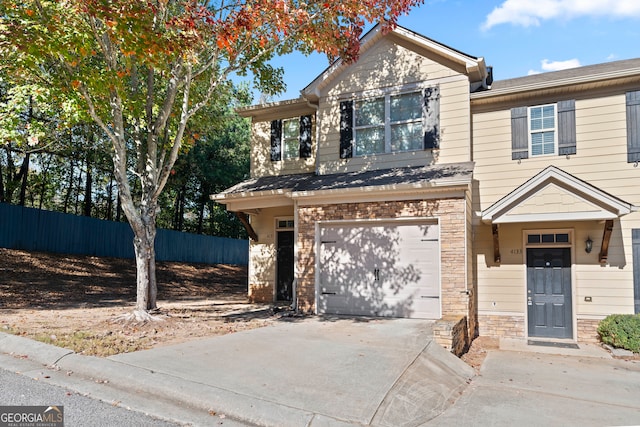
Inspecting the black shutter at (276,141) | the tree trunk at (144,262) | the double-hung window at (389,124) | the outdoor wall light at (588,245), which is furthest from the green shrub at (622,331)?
the tree trunk at (144,262)

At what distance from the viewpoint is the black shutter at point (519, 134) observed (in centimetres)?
1093

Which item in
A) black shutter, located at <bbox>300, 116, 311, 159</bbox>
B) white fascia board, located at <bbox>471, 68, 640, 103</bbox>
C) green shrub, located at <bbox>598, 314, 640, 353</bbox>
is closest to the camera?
green shrub, located at <bbox>598, 314, 640, 353</bbox>

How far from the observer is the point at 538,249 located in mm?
10742

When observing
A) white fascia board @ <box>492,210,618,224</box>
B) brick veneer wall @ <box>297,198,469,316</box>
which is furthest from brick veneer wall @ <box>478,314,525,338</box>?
white fascia board @ <box>492,210,618,224</box>

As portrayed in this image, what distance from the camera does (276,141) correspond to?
1390cm

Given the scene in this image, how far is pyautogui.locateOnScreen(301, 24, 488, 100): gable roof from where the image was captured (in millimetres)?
11055

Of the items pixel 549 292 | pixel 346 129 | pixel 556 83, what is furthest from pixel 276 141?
pixel 549 292

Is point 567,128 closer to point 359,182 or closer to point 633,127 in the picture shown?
point 633,127

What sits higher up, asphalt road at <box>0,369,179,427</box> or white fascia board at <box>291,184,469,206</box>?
white fascia board at <box>291,184,469,206</box>

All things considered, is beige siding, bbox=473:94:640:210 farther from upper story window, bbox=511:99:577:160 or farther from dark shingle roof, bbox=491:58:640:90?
dark shingle roof, bbox=491:58:640:90

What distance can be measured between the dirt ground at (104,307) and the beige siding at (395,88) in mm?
4519

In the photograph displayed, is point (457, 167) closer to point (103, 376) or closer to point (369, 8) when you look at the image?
point (369, 8)

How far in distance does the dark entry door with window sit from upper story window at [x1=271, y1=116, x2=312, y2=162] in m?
2.42

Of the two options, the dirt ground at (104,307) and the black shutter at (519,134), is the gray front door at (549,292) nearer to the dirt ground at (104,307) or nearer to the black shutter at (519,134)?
the dirt ground at (104,307)
